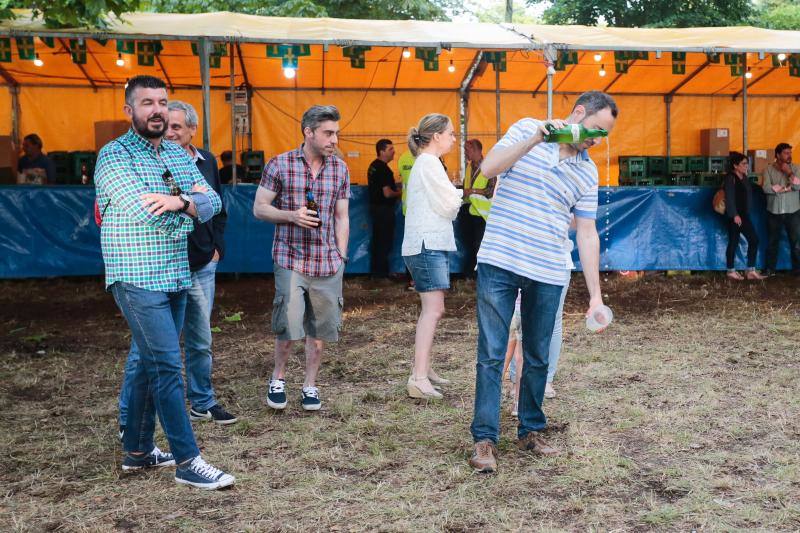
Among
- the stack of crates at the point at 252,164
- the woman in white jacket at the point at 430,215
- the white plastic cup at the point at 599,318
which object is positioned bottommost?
the white plastic cup at the point at 599,318

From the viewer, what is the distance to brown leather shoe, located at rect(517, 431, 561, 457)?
13.8 feet

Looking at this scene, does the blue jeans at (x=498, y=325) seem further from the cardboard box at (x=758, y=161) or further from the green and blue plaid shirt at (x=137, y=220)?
the cardboard box at (x=758, y=161)

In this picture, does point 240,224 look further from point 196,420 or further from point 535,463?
point 535,463

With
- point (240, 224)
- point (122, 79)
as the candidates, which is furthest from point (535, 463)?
point (122, 79)

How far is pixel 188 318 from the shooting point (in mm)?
4711

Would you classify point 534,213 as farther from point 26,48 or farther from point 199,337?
point 26,48

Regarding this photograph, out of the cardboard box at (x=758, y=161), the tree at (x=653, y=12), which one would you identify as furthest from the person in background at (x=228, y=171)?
the tree at (x=653, y=12)

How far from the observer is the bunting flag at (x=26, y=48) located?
10.1m

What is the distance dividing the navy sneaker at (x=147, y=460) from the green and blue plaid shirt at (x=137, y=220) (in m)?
0.95

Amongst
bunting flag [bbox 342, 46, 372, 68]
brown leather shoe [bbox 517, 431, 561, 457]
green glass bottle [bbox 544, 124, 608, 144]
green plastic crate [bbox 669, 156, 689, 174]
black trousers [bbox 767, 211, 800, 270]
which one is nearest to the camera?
green glass bottle [bbox 544, 124, 608, 144]

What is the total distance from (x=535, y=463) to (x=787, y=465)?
1.25 metres

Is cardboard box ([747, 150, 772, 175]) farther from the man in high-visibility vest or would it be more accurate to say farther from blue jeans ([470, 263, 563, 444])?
blue jeans ([470, 263, 563, 444])

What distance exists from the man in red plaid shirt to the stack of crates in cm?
886

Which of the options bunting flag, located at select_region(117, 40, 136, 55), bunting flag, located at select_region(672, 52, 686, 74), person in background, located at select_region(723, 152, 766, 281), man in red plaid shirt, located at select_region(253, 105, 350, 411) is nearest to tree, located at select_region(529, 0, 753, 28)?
bunting flag, located at select_region(672, 52, 686, 74)
